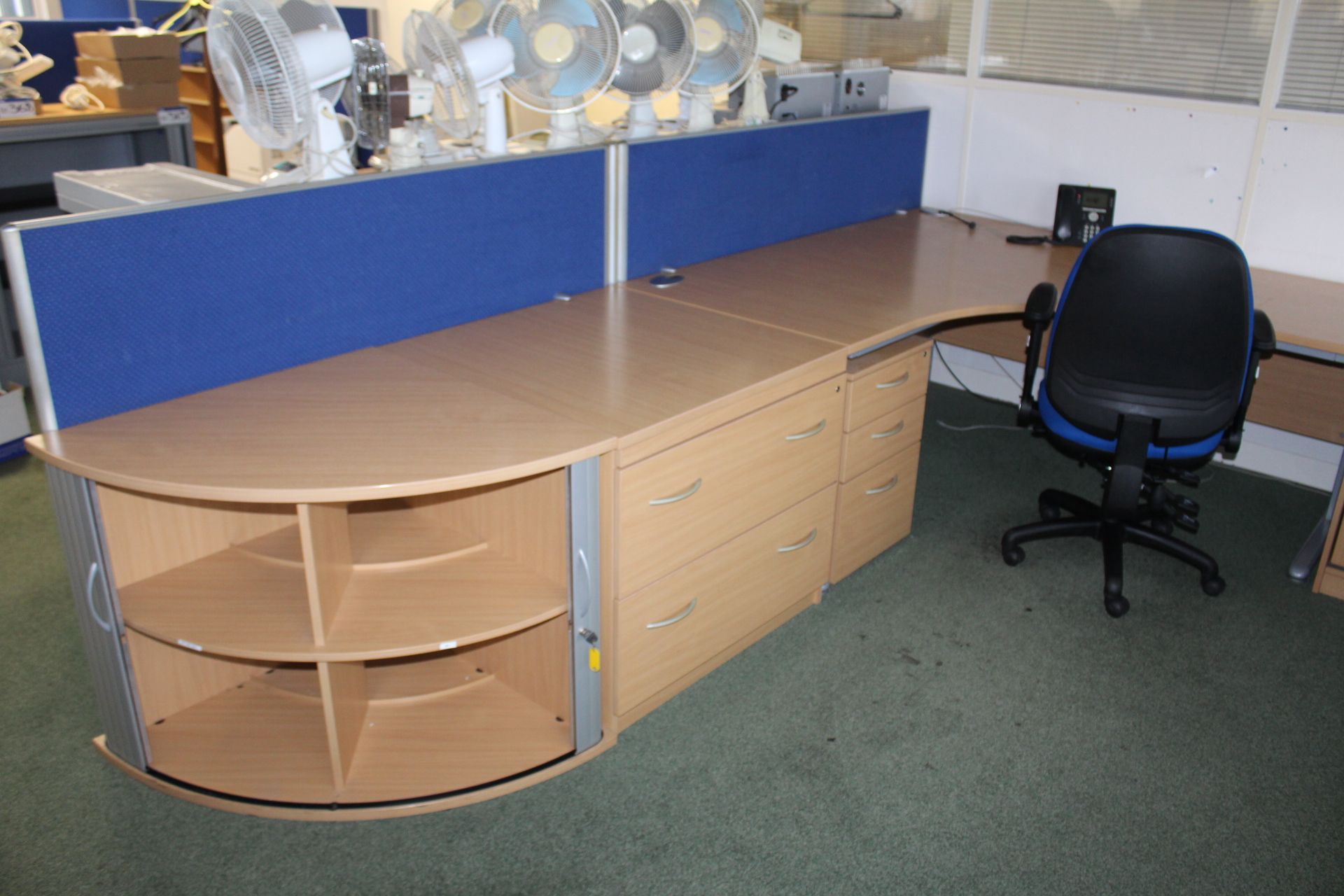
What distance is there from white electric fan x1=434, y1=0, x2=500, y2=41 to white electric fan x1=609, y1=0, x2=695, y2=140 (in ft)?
1.19

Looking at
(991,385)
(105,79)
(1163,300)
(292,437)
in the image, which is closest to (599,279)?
(292,437)

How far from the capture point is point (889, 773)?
2100 millimetres

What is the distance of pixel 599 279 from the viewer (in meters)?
2.75

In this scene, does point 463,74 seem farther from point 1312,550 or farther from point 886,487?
point 1312,550

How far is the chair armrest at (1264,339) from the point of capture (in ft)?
7.97

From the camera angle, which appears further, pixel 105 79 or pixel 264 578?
pixel 105 79

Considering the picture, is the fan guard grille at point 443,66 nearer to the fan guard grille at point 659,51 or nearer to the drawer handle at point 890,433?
the fan guard grille at point 659,51

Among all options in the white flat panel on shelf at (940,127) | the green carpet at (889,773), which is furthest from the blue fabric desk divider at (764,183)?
the green carpet at (889,773)

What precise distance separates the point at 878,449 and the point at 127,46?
11.3ft

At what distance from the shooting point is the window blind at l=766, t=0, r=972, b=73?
11.9ft

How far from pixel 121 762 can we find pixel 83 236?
3.22 ft

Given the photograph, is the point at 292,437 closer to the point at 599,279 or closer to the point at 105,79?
the point at 599,279

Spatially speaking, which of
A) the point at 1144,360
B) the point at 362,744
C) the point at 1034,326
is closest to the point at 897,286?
the point at 1034,326

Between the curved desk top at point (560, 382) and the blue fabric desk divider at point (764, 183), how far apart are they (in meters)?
0.10
